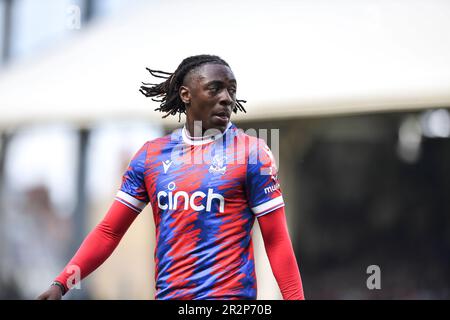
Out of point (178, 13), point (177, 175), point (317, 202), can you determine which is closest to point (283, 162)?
point (317, 202)

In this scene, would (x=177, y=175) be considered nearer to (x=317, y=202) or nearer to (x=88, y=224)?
(x=317, y=202)

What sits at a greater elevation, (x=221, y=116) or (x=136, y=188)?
(x=221, y=116)

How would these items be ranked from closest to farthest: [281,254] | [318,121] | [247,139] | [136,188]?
[281,254] → [247,139] → [136,188] → [318,121]

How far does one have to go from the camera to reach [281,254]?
3.04 meters

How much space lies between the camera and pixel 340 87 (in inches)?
259

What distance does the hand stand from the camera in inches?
124

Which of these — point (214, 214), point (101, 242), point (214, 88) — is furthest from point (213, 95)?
→ point (101, 242)

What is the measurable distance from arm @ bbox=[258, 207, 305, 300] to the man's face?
41cm

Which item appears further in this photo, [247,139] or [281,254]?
[247,139]

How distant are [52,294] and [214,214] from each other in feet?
2.40

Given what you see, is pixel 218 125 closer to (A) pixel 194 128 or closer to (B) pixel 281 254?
(A) pixel 194 128

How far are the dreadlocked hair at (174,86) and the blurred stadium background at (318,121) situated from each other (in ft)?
8.22

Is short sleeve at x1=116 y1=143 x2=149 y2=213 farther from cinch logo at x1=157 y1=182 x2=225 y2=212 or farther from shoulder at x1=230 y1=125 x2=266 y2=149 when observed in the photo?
shoulder at x1=230 y1=125 x2=266 y2=149

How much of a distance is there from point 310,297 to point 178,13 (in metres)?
2.89
